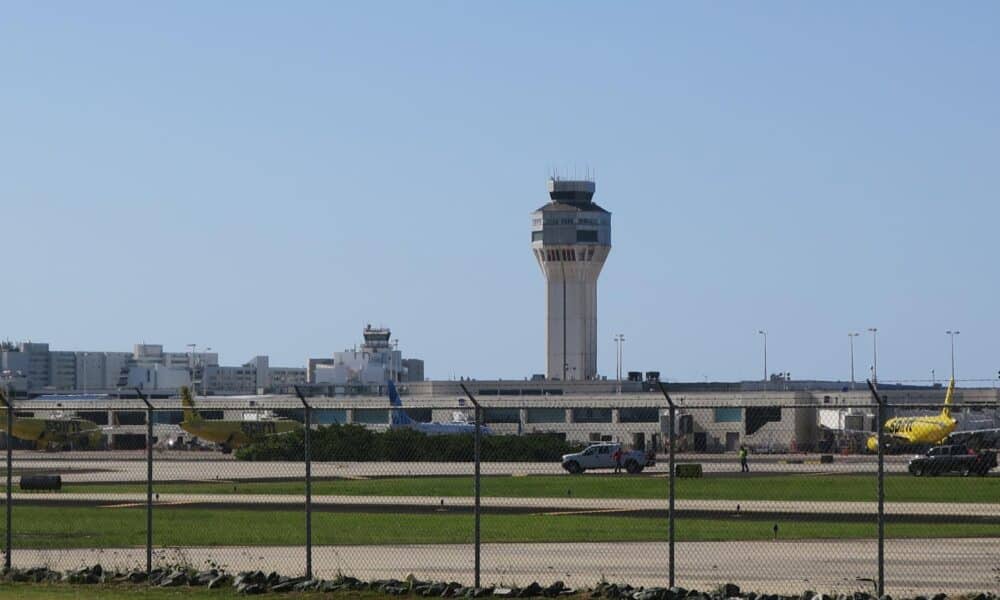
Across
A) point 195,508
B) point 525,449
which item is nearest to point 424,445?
point 525,449

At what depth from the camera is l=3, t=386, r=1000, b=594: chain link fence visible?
28.8 meters

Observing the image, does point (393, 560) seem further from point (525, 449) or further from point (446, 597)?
point (525, 449)

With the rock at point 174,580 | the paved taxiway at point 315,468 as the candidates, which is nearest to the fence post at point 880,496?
the rock at point 174,580

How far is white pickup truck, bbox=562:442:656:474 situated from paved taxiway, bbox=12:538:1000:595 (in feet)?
143

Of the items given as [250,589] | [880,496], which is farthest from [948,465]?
[250,589]

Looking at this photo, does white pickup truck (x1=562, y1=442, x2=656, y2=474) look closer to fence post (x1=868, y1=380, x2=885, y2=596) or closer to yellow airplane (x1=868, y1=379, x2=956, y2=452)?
yellow airplane (x1=868, y1=379, x2=956, y2=452)

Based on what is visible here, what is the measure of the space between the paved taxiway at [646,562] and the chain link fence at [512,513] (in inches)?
2.5

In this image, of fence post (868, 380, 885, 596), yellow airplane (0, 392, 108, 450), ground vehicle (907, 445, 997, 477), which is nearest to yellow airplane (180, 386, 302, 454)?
yellow airplane (0, 392, 108, 450)

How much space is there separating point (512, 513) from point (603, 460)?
3558 cm

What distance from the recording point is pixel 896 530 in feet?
126

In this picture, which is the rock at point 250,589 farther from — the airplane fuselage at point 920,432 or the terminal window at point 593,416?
the terminal window at point 593,416

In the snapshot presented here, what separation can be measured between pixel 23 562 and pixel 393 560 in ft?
22.4

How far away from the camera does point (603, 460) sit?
80.6 m

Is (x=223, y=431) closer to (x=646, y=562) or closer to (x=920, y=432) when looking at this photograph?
(x=920, y=432)
